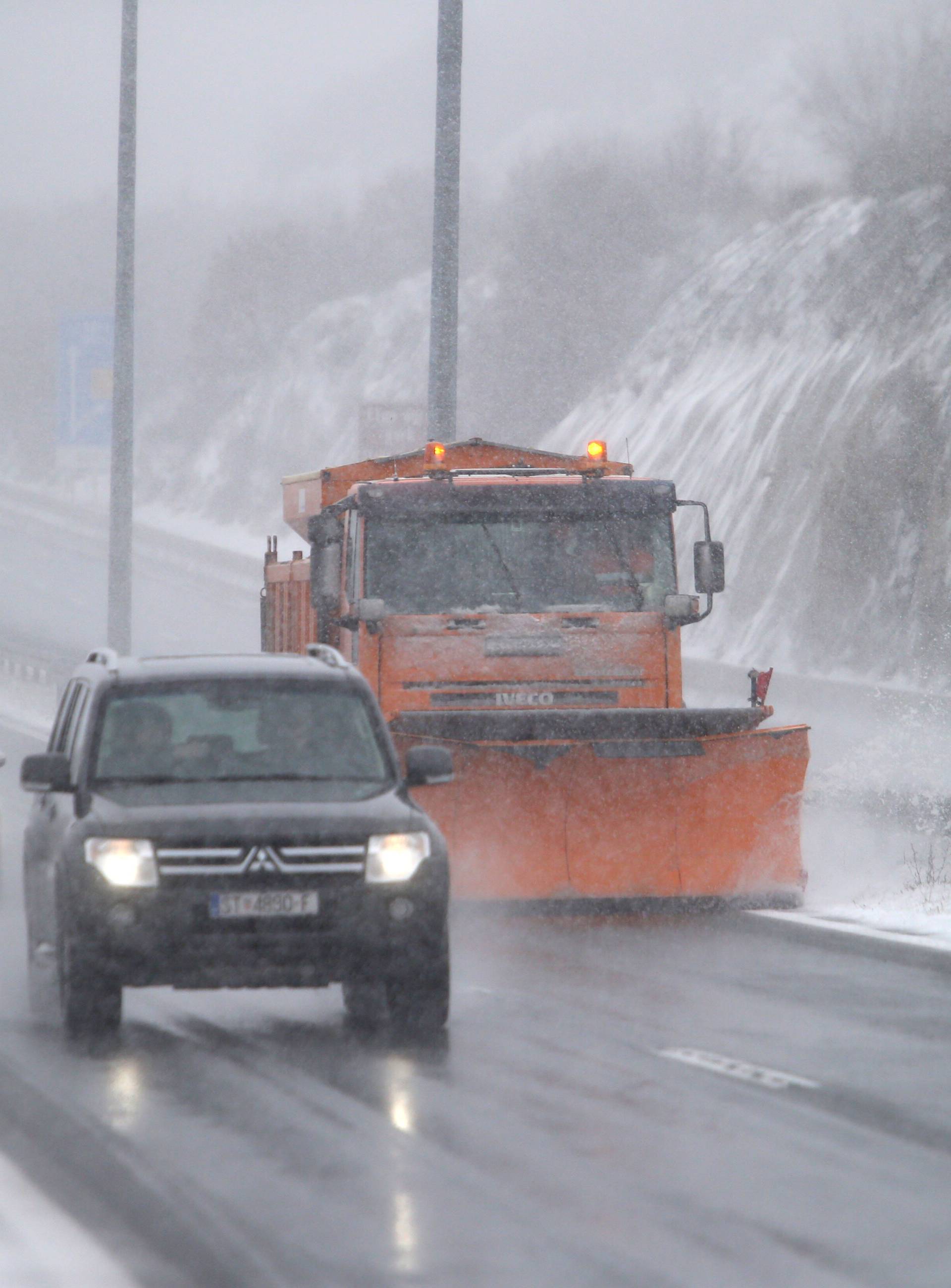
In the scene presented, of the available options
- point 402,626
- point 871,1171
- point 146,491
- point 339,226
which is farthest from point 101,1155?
point 339,226

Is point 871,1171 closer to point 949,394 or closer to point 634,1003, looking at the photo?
point 634,1003

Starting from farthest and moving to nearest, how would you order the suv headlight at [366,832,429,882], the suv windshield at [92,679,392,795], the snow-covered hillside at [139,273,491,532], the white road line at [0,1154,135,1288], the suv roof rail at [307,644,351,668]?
the snow-covered hillside at [139,273,491,532], the suv roof rail at [307,644,351,668], the suv windshield at [92,679,392,795], the suv headlight at [366,832,429,882], the white road line at [0,1154,135,1288]

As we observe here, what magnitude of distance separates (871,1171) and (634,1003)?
138 inches

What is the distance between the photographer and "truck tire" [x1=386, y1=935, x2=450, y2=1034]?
9172 millimetres

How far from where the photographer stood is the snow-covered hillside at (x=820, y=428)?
36656 millimetres

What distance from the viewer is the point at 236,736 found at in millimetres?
9930

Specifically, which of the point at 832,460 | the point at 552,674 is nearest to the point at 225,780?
the point at 552,674

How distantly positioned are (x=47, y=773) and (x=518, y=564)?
5.84 metres

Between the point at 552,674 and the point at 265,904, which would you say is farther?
the point at 552,674

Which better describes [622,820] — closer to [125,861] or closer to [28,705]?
[125,861]

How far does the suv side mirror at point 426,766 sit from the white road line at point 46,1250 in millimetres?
3589

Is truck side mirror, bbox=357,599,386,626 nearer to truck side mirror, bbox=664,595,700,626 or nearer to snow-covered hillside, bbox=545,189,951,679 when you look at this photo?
truck side mirror, bbox=664,595,700,626

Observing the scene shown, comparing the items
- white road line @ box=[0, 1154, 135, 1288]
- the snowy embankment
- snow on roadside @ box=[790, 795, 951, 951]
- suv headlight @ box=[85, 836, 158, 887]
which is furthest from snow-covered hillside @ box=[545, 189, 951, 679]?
white road line @ box=[0, 1154, 135, 1288]

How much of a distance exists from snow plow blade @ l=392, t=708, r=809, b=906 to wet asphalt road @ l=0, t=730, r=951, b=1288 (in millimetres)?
1872
